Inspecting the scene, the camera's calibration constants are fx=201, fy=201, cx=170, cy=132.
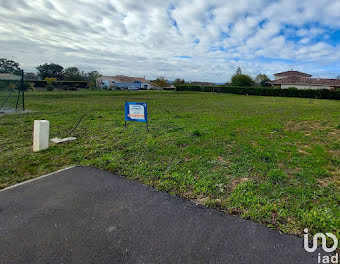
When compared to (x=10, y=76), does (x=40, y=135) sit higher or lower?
lower

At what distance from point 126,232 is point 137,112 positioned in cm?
436

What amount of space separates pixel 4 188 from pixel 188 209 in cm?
262

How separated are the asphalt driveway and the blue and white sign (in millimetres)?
3326

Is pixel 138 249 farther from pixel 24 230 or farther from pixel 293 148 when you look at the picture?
pixel 293 148

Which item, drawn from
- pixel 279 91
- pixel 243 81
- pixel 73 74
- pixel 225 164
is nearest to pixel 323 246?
pixel 225 164

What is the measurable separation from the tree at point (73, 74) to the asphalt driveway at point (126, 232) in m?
56.3

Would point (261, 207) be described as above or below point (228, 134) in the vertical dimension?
below

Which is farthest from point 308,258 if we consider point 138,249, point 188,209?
point 138,249

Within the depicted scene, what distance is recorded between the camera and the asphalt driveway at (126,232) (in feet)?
5.56

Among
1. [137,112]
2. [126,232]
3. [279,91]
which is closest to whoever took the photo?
[126,232]

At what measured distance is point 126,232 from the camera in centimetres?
198

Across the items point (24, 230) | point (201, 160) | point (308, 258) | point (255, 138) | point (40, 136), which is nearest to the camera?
point (308, 258)

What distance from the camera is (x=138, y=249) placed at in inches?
69.6

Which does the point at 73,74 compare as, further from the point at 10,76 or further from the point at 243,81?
the point at 10,76
